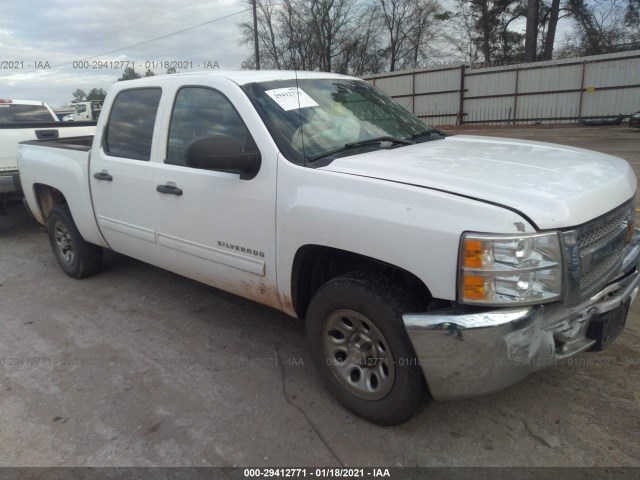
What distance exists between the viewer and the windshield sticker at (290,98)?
316 cm

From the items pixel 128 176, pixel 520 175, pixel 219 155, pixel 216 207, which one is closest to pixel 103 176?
pixel 128 176

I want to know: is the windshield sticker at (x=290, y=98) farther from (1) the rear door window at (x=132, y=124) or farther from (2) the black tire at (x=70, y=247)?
(2) the black tire at (x=70, y=247)

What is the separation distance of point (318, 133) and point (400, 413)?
1.67 metres

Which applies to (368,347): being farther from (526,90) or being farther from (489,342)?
(526,90)

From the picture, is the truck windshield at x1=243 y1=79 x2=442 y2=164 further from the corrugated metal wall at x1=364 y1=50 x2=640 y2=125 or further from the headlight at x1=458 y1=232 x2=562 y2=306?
the corrugated metal wall at x1=364 y1=50 x2=640 y2=125

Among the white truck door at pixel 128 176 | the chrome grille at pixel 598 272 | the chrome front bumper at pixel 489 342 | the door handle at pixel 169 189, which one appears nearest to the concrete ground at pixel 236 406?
the chrome front bumper at pixel 489 342

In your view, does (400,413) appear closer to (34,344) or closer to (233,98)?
(233,98)

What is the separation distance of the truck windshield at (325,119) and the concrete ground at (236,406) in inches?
57.7

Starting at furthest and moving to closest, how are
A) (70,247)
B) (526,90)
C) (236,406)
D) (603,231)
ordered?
1. (526,90)
2. (70,247)
3. (236,406)
4. (603,231)

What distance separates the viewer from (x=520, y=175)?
2.44m

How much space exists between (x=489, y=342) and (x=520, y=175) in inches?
33.1

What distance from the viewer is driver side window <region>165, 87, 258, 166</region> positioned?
10.5 feet

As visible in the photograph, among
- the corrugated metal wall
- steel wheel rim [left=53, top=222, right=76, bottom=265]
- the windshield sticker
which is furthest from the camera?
the corrugated metal wall

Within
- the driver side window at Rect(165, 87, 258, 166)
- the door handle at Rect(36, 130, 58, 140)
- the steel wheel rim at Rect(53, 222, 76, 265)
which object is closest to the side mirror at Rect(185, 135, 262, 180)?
the driver side window at Rect(165, 87, 258, 166)
